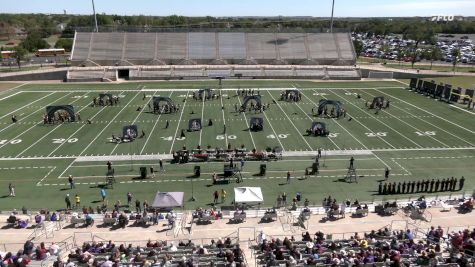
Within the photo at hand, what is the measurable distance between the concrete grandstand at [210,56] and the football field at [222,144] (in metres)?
17.0

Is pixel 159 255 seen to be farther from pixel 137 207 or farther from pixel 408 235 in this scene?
pixel 408 235

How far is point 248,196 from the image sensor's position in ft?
70.8

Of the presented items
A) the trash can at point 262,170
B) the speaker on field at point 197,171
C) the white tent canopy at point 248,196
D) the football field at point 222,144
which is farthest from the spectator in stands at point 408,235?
the speaker on field at point 197,171

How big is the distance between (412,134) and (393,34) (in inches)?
6766

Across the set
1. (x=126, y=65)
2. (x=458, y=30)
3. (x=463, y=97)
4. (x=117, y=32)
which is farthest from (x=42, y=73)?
(x=458, y=30)

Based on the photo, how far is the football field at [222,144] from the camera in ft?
85.0

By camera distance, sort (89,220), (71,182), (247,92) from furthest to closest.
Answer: (247,92) < (71,182) < (89,220)

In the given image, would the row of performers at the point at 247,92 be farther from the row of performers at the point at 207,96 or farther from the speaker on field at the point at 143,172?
the speaker on field at the point at 143,172

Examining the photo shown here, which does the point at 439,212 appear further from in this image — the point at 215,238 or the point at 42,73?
the point at 42,73

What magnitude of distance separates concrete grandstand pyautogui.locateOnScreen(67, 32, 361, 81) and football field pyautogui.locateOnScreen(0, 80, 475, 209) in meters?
17.0

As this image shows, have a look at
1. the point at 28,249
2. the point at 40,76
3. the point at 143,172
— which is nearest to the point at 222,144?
the point at 143,172

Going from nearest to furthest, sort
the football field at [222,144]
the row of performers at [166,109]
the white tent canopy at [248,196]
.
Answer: the white tent canopy at [248,196] < the football field at [222,144] < the row of performers at [166,109]

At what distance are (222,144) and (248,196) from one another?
13016 mm

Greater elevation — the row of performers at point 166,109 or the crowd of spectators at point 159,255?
the row of performers at point 166,109
